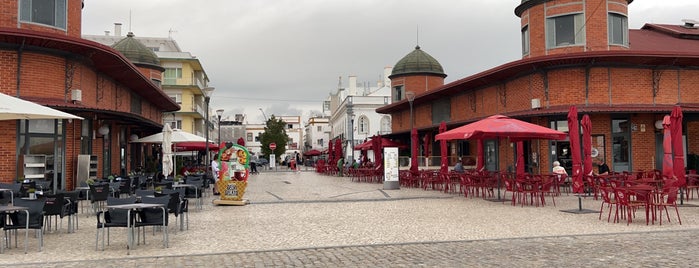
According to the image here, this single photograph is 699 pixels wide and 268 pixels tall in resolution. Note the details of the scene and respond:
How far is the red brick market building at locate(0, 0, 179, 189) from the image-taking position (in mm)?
15141

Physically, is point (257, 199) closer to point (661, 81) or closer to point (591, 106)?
point (591, 106)

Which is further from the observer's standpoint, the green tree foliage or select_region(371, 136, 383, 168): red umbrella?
the green tree foliage

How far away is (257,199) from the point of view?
17344 mm

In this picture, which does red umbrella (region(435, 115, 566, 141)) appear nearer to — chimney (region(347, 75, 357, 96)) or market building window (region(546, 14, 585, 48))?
market building window (region(546, 14, 585, 48))

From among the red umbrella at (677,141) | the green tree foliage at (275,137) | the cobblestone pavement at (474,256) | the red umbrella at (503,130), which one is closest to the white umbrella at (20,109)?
the cobblestone pavement at (474,256)

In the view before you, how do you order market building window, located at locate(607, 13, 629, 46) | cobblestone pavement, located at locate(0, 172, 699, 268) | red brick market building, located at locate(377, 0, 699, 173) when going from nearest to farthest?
cobblestone pavement, located at locate(0, 172, 699, 268) < red brick market building, located at locate(377, 0, 699, 173) < market building window, located at locate(607, 13, 629, 46)

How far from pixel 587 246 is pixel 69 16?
1654cm

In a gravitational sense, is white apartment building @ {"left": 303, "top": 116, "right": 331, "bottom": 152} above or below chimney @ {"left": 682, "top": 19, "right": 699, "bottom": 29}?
below

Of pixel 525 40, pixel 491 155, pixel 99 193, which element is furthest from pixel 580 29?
pixel 99 193

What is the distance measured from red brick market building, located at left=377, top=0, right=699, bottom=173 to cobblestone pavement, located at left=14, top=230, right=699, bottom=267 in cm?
1125

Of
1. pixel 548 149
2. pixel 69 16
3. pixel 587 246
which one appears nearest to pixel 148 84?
pixel 69 16

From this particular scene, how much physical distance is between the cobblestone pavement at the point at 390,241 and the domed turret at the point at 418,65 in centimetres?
3023

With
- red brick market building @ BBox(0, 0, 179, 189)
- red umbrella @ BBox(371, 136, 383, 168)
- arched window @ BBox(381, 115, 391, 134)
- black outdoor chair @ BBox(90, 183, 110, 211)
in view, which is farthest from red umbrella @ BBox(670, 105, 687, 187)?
arched window @ BBox(381, 115, 391, 134)

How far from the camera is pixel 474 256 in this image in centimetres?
776
